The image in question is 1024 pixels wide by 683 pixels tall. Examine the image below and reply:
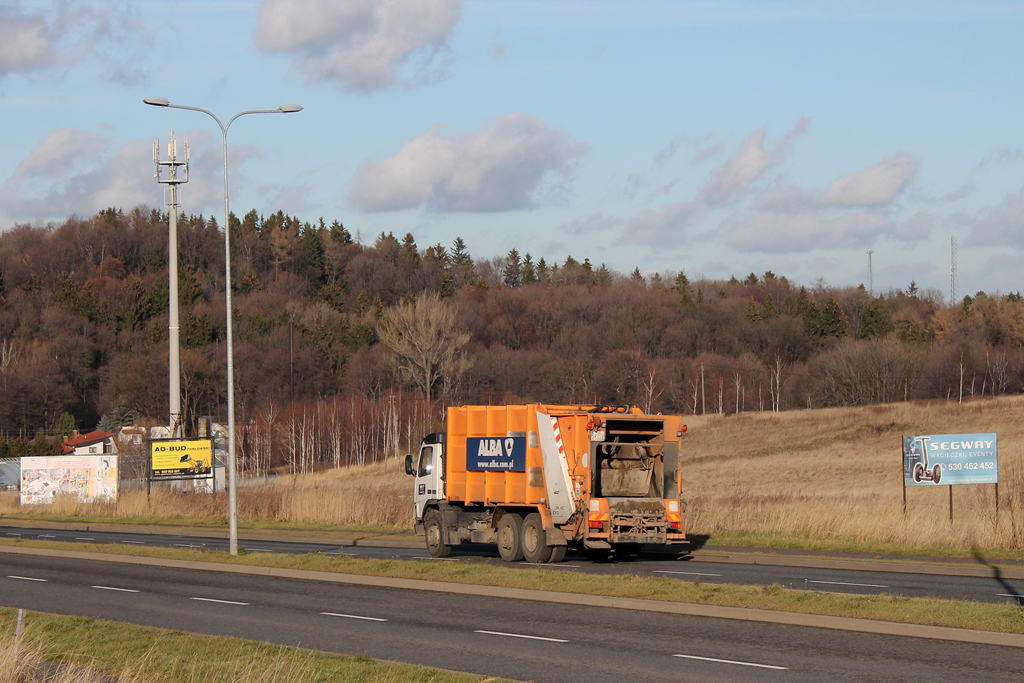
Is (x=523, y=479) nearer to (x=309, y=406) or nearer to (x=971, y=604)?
(x=971, y=604)

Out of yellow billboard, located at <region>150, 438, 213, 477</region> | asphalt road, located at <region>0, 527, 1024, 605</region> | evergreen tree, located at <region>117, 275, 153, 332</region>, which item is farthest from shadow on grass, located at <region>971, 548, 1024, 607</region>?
evergreen tree, located at <region>117, 275, 153, 332</region>

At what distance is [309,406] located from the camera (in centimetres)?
10100

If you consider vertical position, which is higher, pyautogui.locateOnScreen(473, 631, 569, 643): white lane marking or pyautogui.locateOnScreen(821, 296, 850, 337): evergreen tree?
pyautogui.locateOnScreen(821, 296, 850, 337): evergreen tree

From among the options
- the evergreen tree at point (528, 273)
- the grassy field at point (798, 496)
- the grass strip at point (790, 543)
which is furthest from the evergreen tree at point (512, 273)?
the grass strip at point (790, 543)

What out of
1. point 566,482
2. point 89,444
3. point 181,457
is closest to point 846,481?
point 181,457

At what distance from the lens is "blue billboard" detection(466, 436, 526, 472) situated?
71.8 ft

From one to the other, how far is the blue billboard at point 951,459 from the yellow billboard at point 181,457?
31163mm

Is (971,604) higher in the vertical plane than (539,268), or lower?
lower

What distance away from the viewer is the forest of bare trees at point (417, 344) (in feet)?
322

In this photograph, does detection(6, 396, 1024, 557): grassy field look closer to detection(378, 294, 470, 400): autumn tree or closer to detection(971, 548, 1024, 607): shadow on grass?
detection(971, 548, 1024, 607): shadow on grass

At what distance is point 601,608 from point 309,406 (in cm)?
8829

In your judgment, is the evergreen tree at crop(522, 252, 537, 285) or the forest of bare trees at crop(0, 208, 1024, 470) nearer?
the forest of bare trees at crop(0, 208, 1024, 470)

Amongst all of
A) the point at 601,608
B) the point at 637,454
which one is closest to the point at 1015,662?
the point at 601,608

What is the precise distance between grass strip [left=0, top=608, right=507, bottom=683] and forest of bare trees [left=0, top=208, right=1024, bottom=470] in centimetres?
5968
